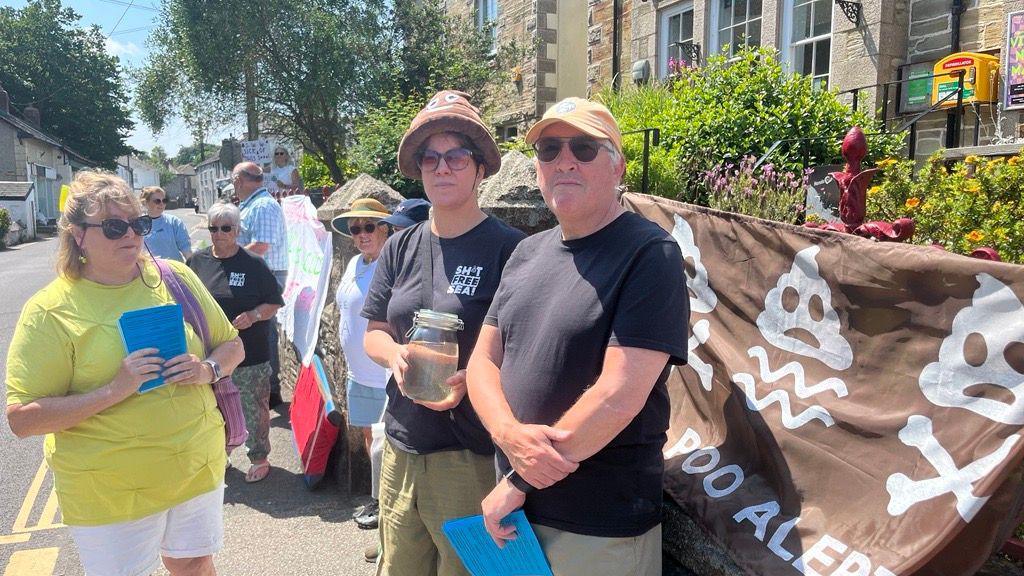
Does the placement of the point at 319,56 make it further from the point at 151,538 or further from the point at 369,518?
the point at 151,538

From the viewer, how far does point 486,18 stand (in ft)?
54.7

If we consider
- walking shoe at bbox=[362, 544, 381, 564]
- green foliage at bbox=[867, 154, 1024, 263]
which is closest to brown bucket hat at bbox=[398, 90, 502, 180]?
walking shoe at bbox=[362, 544, 381, 564]

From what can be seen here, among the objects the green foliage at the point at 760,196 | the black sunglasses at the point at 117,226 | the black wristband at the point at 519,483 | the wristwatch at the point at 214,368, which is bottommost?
the black wristband at the point at 519,483

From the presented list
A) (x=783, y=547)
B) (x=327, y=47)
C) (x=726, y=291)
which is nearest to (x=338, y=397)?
(x=726, y=291)

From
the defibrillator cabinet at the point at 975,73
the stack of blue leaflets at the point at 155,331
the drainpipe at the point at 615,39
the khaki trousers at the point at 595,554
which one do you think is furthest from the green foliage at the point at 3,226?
the khaki trousers at the point at 595,554

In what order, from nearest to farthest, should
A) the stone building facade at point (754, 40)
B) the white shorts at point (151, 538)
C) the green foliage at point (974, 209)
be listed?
1. the white shorts at point (151, 538)
2. the green foliage at point (974, 209)
3. the stone building facade at point (754, 40)

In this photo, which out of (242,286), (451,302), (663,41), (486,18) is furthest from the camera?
(486,18)

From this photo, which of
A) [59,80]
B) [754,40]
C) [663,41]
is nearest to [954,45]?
[754,40]

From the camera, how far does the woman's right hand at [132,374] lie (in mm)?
2332

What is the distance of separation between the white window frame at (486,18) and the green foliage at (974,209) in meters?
12.8

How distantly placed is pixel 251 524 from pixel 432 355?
2639mm

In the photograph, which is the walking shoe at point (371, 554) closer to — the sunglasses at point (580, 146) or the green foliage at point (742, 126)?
Result: the sunglasses at point (580, 146)

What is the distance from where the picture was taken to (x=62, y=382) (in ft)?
7.67

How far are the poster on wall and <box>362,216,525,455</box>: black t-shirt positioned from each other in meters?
7.10
